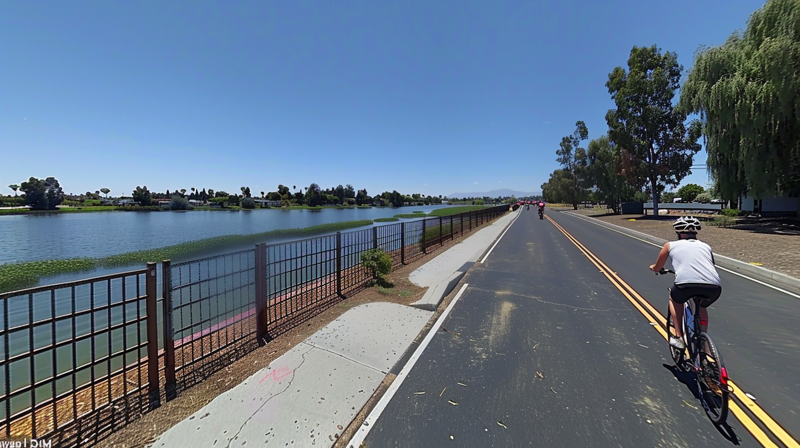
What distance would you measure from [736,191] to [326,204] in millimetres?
139421

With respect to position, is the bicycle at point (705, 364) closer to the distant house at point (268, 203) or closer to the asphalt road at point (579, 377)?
the asphalt road at point (579, 377)

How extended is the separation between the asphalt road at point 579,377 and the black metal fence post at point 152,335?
93.5 inches

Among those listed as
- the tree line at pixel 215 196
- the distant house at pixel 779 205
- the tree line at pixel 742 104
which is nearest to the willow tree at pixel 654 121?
the tree line at pixel 742 104

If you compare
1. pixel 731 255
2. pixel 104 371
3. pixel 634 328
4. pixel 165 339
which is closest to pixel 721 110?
pixel 731 255

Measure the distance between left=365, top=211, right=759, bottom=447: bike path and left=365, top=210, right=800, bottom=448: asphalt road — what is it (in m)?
0.01

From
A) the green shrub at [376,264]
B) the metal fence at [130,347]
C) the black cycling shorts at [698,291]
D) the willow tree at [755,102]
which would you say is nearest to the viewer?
the metal fence at [130,347]

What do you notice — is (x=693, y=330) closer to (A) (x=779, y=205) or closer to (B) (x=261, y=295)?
(B) (x=261, y=295)

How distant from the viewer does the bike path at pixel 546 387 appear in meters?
2.72

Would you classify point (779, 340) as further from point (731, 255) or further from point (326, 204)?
point (326, 204)

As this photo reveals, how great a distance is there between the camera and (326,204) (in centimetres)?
14788

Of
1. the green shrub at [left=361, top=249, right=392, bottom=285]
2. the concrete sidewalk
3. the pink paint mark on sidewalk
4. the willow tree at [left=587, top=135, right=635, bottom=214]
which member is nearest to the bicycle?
the concrete sidewalk

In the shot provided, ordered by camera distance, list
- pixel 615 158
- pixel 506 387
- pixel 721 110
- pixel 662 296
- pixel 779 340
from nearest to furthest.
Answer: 1. pixel 506 387
2. pixel 779 340
3. pixel 662 296
4. pixel 721 110
5. pixel 615 158

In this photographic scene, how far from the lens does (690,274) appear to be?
10.6 feet

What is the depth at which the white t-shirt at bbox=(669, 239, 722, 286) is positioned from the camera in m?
3.18
